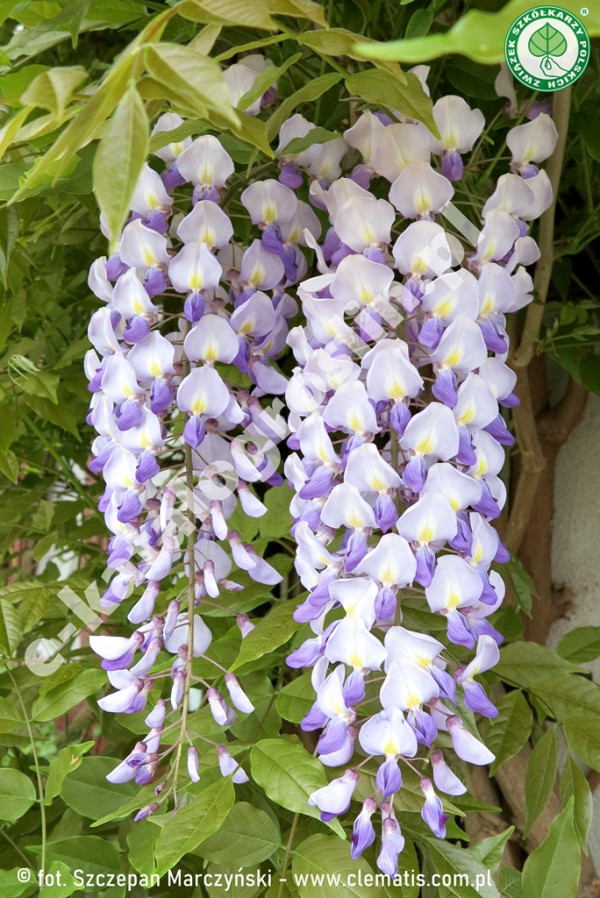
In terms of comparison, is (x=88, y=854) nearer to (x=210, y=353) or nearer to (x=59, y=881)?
(x=59, y=881)

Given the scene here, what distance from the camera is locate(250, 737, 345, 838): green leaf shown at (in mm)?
→ 433

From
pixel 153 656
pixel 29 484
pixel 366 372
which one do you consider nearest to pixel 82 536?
pixel 29 484

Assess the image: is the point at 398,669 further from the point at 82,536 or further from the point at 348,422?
the point at 82,536

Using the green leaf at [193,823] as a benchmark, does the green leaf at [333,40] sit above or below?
above

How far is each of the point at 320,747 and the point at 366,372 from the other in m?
0.19

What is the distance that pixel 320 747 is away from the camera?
411mm

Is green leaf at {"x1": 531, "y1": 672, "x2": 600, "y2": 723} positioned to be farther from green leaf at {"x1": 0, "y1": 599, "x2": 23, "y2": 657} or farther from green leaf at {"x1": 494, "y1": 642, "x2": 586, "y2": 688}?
green leaf at {"x1": 0, "y1": 599, "x2": 23, "y2": 657}

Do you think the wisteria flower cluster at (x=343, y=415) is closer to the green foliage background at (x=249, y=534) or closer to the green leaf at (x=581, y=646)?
the green foliage background at (x=249, y=534)

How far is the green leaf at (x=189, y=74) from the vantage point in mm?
255

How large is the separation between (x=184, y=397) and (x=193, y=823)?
8.7 inches

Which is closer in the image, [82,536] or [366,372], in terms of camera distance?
[366,372]

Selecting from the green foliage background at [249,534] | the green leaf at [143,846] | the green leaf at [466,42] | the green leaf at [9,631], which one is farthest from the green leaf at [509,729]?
the green leaf at [466,42]

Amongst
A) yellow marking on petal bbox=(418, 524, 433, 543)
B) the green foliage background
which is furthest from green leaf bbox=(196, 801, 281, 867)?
yellow marking on petal bbox=(418, 524, 433, 543)

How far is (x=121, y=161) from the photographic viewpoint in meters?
0.24
